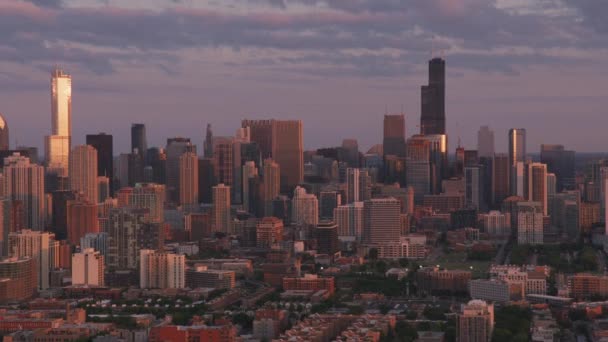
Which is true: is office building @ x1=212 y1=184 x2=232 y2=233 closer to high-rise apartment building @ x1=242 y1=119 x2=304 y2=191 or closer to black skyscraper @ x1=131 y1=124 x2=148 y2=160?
high-rise apartment building @ x1=242 y1=119 x2=304 y2=191

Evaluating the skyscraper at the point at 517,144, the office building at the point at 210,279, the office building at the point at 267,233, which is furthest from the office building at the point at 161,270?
the skyscraper at the point at 517,144

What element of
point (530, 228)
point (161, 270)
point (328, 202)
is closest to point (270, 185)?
point (328, 202)

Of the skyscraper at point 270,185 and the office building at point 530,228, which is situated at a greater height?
the skyscraper at point 270,185

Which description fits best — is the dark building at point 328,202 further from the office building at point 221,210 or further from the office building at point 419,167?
the office building at point 419,167

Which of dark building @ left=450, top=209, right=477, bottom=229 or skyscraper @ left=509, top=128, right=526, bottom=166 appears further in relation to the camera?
skyscraper @ left=509, top=128, right=526, bottom=166

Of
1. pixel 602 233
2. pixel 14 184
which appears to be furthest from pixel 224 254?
pixel 602 233

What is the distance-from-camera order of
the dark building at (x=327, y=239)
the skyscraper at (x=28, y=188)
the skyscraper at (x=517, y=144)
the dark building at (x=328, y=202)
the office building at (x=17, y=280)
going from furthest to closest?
the skyscraper at (x=517, y=144) → the dark building at (x=328, y=202) → the skyscraper at (x=28, y=188) → the dark building at (x=327, y=239) → the office building at (x=17, y=280)

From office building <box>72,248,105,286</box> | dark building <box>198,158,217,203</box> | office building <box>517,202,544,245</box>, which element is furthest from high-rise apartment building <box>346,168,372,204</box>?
office building <box>72,248,105,286</box>
